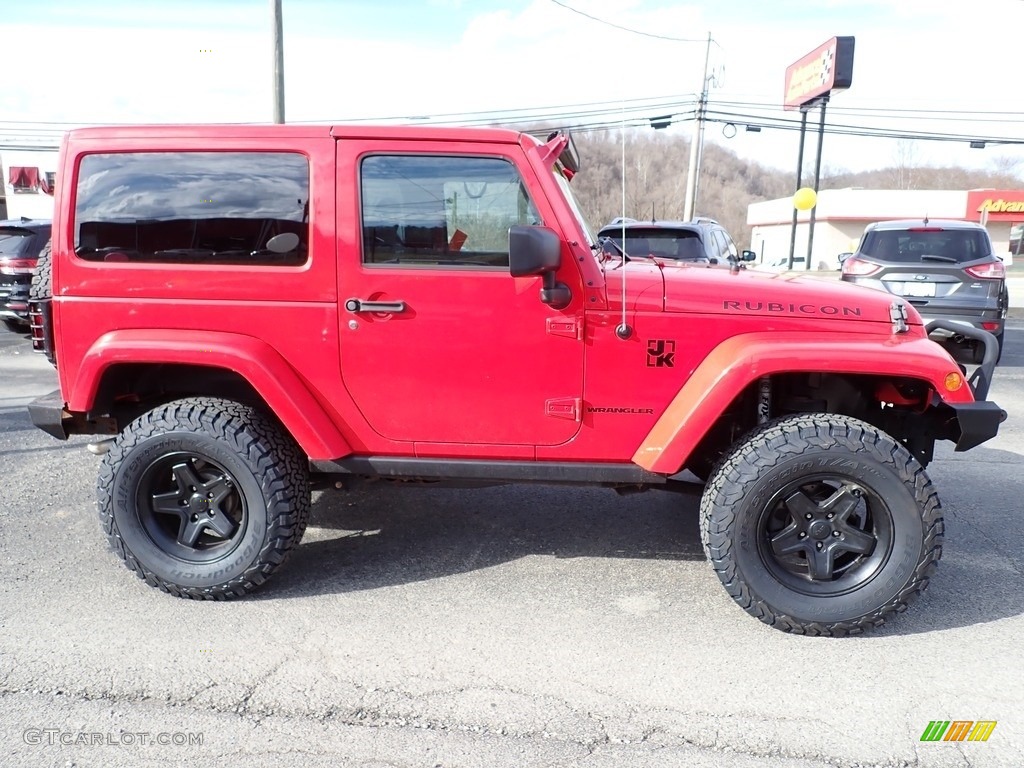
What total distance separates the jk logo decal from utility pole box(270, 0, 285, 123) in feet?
38.3

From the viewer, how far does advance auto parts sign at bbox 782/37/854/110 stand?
98.5 ft

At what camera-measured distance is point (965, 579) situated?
3.67 meters

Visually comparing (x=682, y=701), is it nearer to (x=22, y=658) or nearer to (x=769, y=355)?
(x=769, y=355)

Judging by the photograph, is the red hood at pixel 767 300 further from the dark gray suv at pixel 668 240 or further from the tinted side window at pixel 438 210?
the dark gray suv at pixel 668 240

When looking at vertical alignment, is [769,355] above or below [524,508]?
above

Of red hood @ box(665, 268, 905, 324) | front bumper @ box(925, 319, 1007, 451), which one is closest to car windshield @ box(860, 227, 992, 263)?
front bumper @ box(925, 319, 1007, 451)

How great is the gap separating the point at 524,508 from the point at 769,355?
202 centimetres

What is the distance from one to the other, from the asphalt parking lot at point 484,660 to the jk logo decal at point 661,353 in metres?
1.09

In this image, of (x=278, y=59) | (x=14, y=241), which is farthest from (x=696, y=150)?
(x=14, y=241)

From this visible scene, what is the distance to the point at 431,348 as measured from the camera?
329 centimetres

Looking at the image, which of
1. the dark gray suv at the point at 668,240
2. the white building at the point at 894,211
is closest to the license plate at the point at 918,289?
the dark gray suv at the point at 668,240

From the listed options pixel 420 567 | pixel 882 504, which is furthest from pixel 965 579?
pixel 420 567

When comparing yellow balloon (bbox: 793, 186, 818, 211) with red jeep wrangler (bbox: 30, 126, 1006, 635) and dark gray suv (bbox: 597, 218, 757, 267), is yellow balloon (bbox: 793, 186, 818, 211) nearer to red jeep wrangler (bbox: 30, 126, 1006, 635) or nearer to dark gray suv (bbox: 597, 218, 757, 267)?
dark gray suv (bbox: 597, 218, 757, 267)

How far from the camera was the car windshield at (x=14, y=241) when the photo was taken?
10094 millimetres
